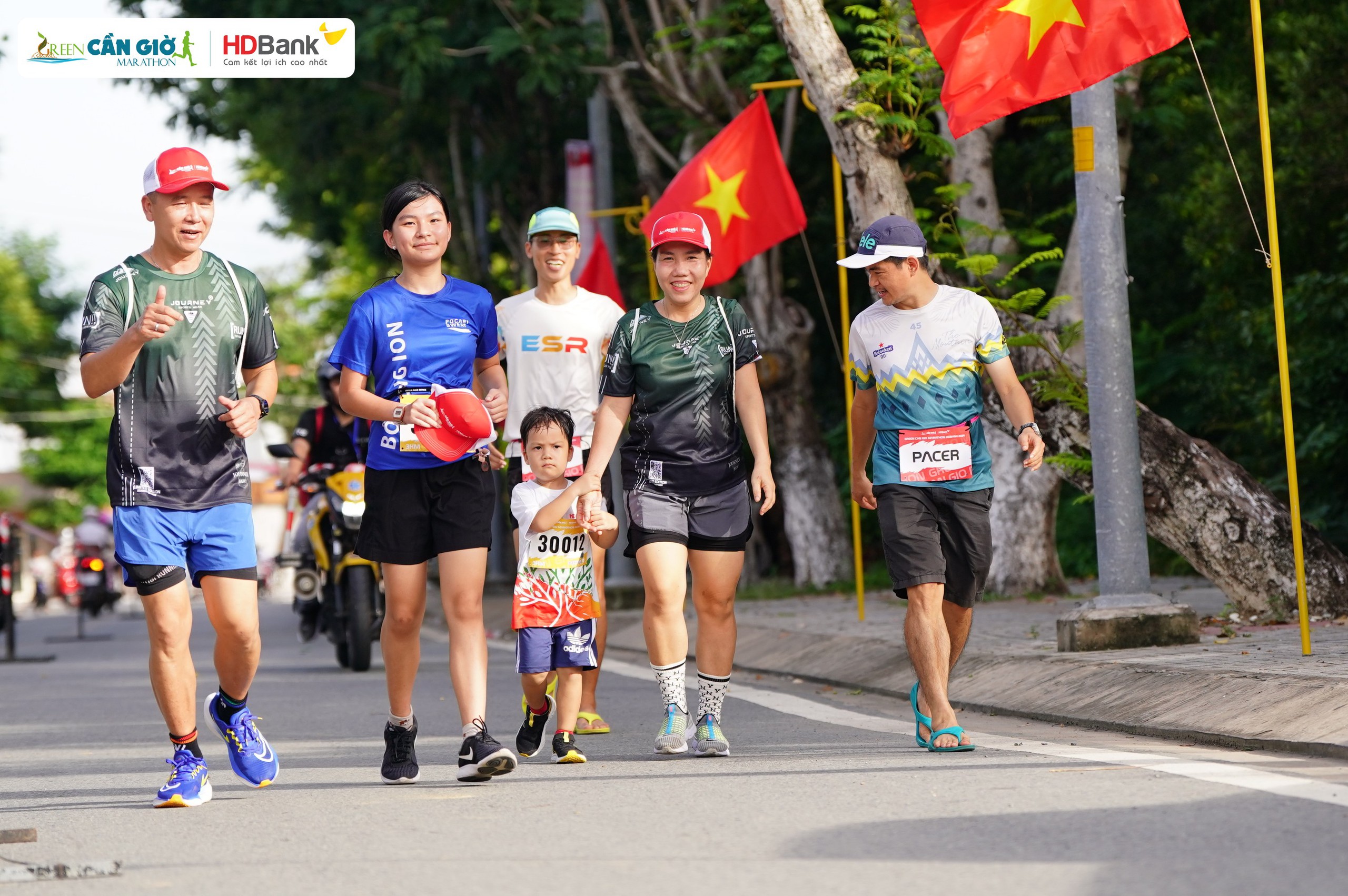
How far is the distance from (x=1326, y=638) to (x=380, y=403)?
4850 millimetres

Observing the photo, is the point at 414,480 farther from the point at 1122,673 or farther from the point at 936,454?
the point at 1122,673

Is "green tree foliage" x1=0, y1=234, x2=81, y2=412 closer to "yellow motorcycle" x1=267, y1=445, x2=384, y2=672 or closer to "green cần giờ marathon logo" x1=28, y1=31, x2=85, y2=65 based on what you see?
"yellow motorcycle" x1=267, y1=445, x2=384, y2=672

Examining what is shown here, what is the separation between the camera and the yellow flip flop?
28.0 feet

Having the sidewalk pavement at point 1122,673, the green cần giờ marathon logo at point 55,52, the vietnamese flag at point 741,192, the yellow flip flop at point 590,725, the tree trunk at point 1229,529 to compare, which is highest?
the vietnamese flag at point 741,192

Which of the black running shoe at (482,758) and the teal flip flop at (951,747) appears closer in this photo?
the black running shoe at (482,758)

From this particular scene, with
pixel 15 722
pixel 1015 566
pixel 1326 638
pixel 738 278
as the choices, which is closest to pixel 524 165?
pixel 738 278

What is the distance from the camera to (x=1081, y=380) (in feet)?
37.2

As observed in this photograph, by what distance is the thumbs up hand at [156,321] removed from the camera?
20.1 feet

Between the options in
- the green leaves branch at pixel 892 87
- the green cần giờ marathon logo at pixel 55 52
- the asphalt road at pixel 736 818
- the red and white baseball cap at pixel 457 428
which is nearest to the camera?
the asphalt road at pixel 736 818

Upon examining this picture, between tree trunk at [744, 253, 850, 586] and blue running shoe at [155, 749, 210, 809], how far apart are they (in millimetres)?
12786

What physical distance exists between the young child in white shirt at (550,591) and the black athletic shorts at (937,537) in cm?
107

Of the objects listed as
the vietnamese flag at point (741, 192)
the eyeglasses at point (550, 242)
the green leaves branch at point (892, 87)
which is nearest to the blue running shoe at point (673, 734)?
the eyeglasses at point (550, 242)

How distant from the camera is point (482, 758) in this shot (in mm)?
6707

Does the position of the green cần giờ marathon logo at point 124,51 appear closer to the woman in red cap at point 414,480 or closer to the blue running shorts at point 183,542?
the woman in red cap at point 414,480
